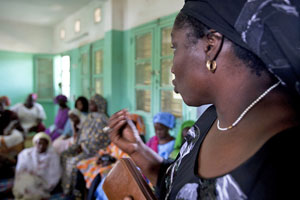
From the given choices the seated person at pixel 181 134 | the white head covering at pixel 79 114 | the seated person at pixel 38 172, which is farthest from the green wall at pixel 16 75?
the seated person at pixel 181 134

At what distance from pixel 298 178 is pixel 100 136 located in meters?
2.68

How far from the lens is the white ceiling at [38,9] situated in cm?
361

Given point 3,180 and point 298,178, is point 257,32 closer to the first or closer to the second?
point 298,178

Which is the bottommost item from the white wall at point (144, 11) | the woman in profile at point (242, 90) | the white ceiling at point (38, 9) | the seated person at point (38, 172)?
the seated person at point (38, 172)

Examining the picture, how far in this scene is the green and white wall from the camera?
2.40 m

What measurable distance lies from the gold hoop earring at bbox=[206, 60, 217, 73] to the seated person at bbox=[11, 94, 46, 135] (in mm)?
4112

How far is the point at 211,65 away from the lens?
0.46 m

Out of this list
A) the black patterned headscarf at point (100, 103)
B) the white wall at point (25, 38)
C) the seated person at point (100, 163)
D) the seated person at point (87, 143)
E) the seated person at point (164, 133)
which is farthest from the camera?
the white wall at point (25, 38)

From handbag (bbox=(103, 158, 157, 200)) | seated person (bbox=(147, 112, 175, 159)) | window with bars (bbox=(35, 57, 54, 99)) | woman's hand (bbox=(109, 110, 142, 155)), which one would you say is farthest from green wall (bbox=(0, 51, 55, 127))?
handbag (bbox=(103, 158, 157, 200))

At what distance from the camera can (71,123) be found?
360 centimetres

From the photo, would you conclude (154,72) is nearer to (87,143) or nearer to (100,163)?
(100,163)

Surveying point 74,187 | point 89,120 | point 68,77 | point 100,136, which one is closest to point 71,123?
point 89,120

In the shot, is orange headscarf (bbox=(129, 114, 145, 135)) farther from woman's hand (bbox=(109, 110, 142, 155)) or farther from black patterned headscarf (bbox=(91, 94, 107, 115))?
woman's hand (bbox=(109, 110, 142, 155))

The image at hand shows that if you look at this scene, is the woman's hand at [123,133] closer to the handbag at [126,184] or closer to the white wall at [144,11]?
the handbag at [126,184]
